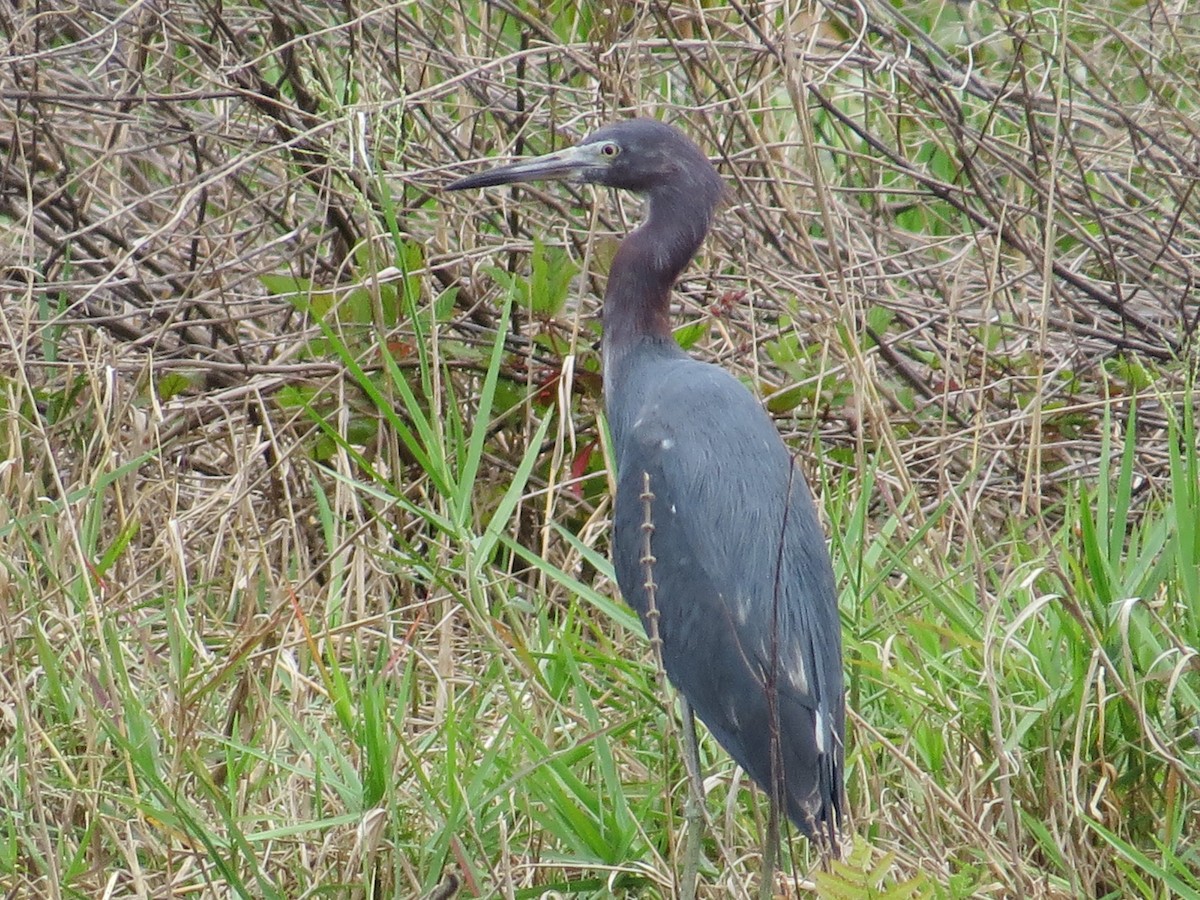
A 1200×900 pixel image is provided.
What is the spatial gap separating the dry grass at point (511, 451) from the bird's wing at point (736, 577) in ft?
0.42

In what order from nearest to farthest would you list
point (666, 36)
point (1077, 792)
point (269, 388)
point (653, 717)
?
1. point (1077, 792)
2. point (653, 717)
3. point (666, 36)
4. point (269, 388)

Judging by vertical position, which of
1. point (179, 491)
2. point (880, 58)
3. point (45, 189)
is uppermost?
point (880, 58)

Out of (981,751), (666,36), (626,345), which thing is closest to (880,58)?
(666,36)

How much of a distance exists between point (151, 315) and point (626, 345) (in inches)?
63.9

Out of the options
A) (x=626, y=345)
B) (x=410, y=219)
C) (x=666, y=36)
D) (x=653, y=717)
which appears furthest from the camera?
(x=410, y=219)

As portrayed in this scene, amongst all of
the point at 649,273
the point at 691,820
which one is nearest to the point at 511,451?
the point at 649,273

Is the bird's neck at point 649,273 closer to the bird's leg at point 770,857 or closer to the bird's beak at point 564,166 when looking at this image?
the bird's beak at point 564,166

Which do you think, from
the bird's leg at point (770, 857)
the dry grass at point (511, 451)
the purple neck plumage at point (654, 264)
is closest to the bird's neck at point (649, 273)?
the purple neck plumage at point (654, 264)

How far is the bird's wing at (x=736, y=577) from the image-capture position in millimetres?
2705

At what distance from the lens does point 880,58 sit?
166 inches

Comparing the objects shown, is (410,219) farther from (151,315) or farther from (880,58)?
(880,58)

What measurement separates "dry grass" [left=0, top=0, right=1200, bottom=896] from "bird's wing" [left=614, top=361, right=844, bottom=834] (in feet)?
0.42

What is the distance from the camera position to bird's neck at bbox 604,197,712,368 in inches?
133

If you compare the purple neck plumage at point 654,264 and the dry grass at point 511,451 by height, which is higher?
the purple neck plumage at point 654,264
